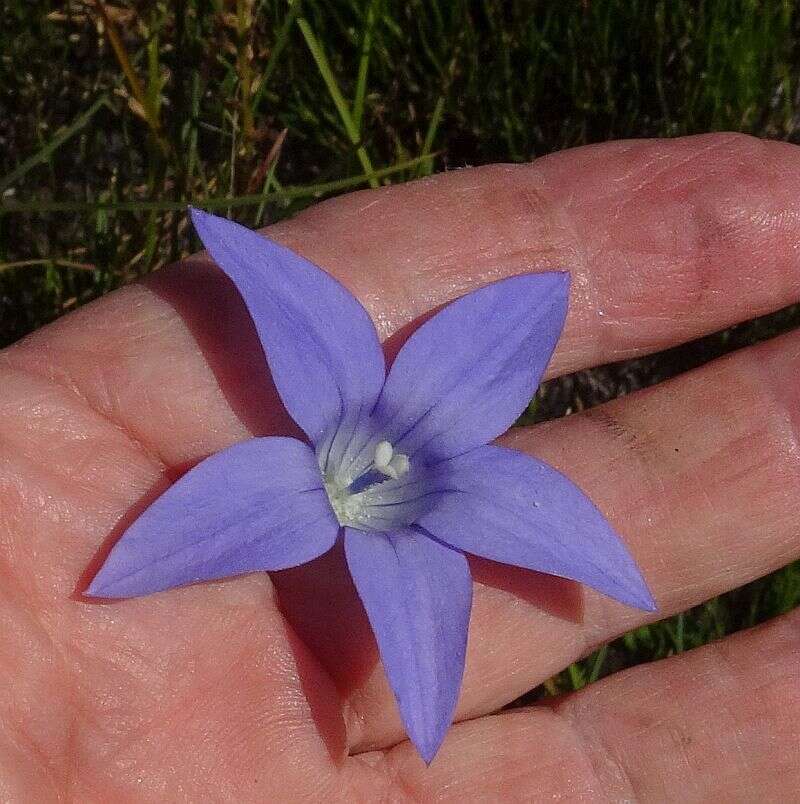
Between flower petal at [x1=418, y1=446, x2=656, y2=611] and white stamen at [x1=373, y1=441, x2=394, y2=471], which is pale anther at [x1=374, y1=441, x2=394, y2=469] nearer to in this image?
white stamen at [x1=373, y1=441, x2=394, y2=471]

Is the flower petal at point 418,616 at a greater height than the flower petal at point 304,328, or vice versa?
the flower petal at point 304,328

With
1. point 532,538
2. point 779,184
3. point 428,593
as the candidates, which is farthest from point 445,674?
point 779,184

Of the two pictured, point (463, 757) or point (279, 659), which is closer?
point (279, 659)

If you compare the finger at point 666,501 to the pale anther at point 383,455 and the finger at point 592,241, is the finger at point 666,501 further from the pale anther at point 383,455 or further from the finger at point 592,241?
the pale anther at point 383,455

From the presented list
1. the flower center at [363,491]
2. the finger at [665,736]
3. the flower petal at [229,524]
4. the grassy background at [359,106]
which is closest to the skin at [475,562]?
the finger at [665,736]

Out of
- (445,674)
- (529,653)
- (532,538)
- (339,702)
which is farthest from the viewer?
(529,653)

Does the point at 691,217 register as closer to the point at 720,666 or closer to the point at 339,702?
the point at 720,666
